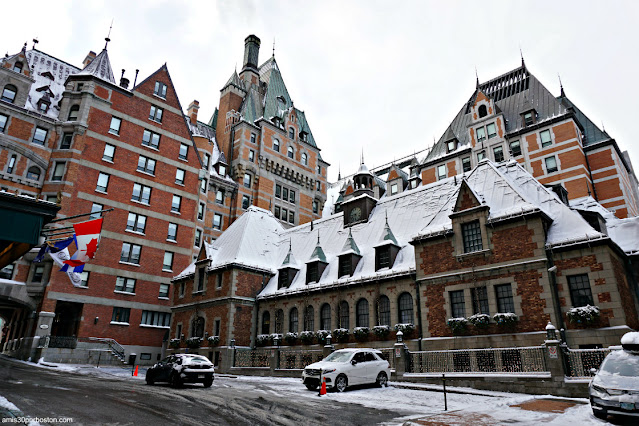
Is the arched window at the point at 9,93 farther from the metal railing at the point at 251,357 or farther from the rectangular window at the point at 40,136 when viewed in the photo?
the metal railing at the point at 251,357

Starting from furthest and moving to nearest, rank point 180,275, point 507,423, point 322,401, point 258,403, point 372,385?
point 180,275
point 372,385
point 322,401
point 258,403
point 507,423

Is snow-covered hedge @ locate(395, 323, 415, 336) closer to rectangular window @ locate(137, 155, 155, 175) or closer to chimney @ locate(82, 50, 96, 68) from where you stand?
rectangular window @ locate(137, 155, 155, 175)

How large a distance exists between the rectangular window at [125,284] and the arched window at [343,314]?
2265 centimetres

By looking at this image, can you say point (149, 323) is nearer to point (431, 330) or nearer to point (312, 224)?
point (312, 224)

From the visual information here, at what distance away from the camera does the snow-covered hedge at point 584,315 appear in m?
19.2

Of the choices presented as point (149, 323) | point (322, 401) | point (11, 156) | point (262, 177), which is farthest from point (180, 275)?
point (322, 401)

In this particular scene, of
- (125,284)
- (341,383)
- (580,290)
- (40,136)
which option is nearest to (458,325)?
(580,290)


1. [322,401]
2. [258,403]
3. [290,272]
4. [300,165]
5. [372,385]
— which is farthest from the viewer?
[300,165]

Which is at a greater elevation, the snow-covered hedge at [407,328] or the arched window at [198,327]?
the arched window at [198,327]

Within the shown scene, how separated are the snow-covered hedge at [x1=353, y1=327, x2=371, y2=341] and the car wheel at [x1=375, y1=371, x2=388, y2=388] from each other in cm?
729

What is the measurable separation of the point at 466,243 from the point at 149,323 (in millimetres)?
31944

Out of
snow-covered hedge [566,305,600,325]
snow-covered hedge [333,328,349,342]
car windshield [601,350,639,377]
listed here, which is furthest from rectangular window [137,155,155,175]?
car windshield [601,350,639,377]

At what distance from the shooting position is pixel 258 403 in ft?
45.6

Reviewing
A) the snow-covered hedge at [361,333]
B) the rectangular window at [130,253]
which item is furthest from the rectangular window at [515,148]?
the rectangular window at [130,253]
